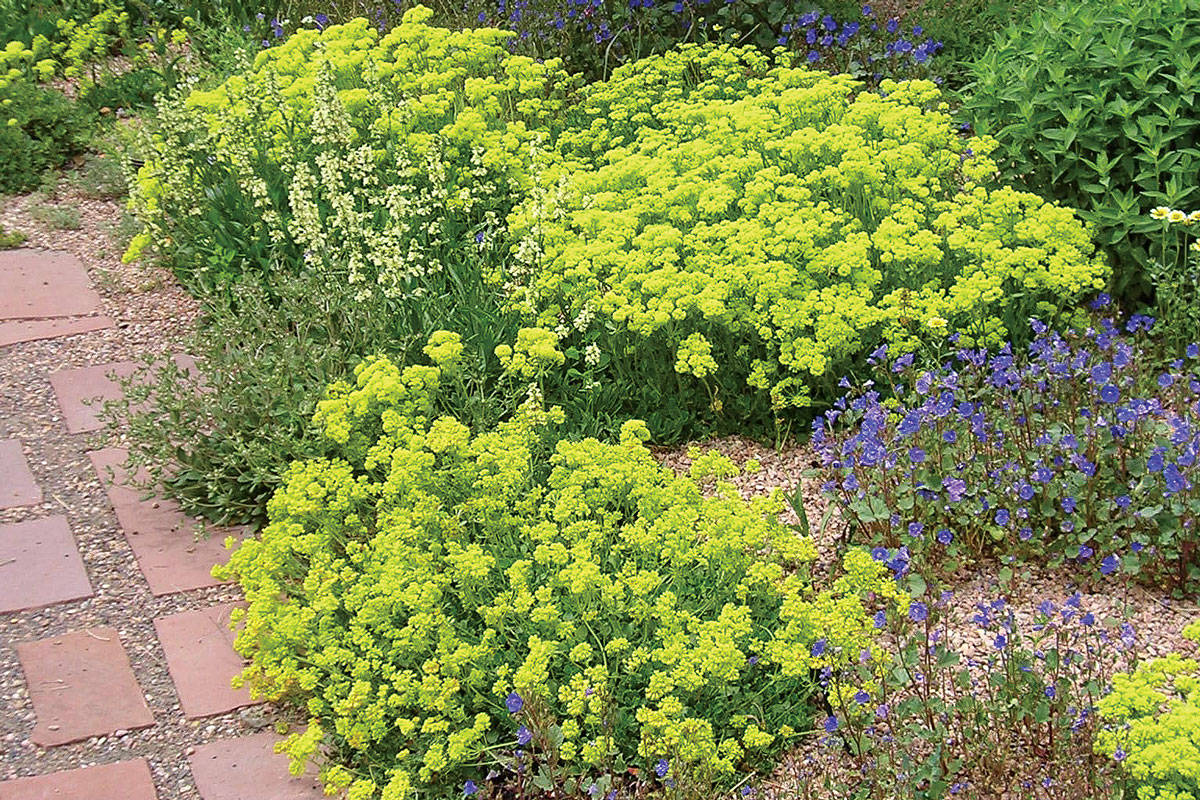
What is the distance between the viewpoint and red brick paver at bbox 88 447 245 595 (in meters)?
3.87

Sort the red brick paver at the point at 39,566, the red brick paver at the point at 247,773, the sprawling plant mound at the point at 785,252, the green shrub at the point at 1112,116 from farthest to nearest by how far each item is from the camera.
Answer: the green shrub at the point at 1112,116
the sprawling plant mound at the point at 785,252
the red brick paver at the point at 39,566
the red brick paver at the point at 247,773

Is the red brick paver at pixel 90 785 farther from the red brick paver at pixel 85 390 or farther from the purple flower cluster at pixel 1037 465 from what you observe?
the purple flower cluster at pixel 1037 465

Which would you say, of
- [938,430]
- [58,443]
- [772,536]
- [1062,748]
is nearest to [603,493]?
[772,536]

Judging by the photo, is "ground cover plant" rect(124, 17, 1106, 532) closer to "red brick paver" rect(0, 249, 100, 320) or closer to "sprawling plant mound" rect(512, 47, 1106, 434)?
"sprawling plant mound" rect(512, 47, 1106, 434)

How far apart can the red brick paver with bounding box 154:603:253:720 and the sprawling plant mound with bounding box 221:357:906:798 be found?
0.12 metres

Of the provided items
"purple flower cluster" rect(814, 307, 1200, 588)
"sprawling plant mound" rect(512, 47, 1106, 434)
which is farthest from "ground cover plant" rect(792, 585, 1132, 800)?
"sprawling plant mound" rect(512, 47, 1106, 434)

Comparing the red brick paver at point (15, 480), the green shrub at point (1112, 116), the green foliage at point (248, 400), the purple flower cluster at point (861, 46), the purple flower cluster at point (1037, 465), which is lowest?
the red brick paver at point (15, 480)

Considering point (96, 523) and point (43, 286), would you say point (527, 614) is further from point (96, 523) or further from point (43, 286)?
→ point (43, 286)

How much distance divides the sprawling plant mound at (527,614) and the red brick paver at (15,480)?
0.96 meters

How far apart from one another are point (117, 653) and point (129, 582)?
329 millimetres

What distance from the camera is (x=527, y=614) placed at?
3.22 m

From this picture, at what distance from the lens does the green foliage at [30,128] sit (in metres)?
6.46

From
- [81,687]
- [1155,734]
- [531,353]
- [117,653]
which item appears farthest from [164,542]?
[1155,734]

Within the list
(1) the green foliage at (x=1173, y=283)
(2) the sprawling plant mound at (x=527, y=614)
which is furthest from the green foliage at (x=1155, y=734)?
(1) the green foliage at (x=1173, y=283)
